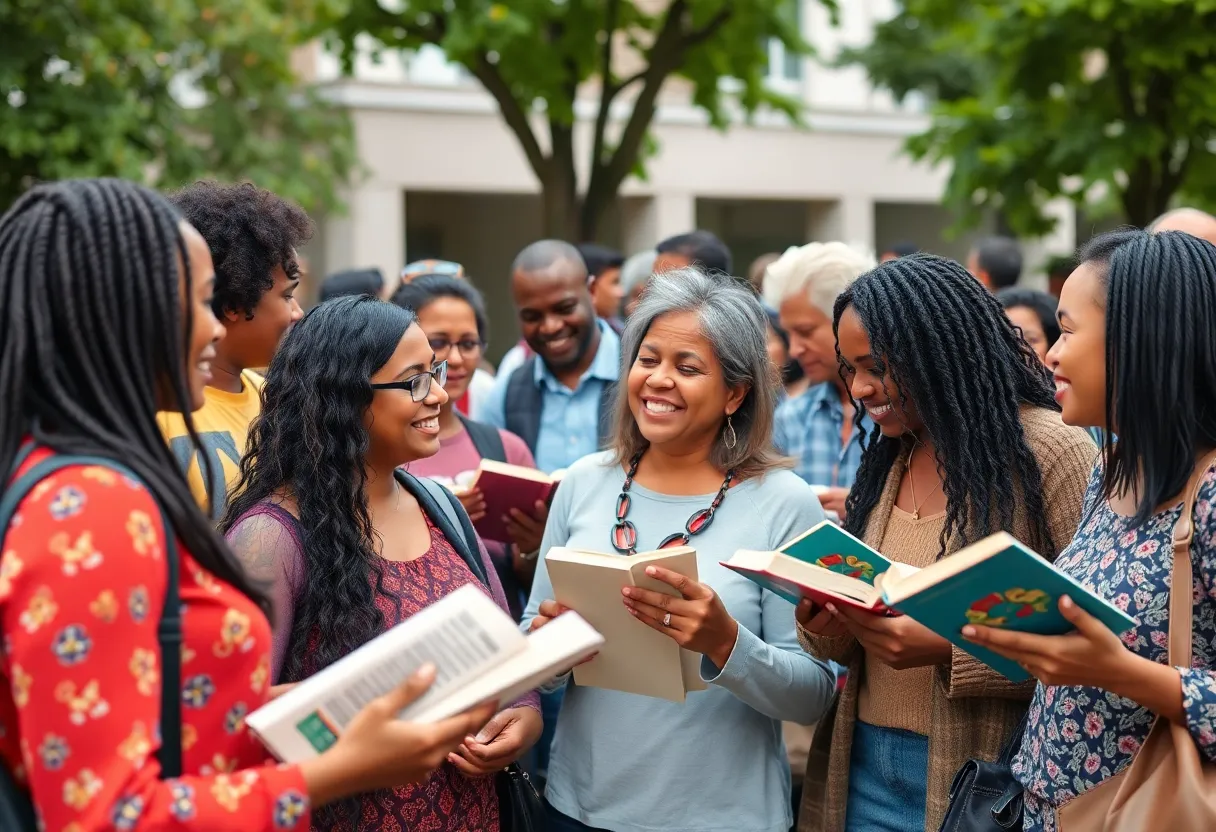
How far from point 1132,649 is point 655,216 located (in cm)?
1820

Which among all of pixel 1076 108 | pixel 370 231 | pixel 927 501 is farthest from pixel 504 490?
pixel 370 231

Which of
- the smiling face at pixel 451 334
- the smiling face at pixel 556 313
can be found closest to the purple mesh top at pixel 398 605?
the smiling face at pixel 451 334

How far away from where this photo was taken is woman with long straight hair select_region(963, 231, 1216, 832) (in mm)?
2406

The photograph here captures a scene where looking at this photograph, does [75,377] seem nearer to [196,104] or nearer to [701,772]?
[701,772]

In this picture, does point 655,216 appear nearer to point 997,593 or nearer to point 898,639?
point 898,639

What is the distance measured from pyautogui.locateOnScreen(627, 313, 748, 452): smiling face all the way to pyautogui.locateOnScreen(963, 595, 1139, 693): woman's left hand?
1.29 meters

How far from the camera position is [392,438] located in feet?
10.7

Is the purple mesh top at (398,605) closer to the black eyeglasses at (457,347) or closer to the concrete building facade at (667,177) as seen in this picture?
the black eyeglasses at (457,347)

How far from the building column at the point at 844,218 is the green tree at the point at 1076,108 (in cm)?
742

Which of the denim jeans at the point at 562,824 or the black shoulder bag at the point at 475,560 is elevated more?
the black shoulder bag at the point at 475,560

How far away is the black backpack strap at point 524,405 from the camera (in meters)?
5.93

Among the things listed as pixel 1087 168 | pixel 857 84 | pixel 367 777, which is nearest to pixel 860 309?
pixel 367 777

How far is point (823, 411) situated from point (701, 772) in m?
2.38

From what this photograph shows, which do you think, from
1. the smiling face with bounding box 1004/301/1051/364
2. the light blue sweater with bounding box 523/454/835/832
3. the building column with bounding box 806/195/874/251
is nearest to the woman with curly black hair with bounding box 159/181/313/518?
the light blue sweater with bounding box 523/454/835/832
